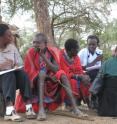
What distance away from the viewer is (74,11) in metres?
17.4

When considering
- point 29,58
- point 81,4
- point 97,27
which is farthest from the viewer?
point 97,27

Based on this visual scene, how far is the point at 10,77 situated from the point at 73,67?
1433 mm

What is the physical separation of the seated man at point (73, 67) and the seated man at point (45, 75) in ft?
1.23

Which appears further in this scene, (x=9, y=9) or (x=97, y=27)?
(x=97, y=27)

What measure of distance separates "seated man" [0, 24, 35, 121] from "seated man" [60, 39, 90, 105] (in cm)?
100

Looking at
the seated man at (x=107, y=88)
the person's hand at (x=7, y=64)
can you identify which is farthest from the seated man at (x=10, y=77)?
the seated man at (x=107, y=88)

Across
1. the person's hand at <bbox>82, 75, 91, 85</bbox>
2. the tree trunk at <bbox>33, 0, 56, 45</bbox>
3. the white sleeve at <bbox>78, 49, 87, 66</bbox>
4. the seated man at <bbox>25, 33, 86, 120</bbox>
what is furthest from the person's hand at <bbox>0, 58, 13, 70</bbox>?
the tree trunk at <bbox>33, 0, 56, 45</bbox>

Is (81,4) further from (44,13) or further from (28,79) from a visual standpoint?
(28,79)

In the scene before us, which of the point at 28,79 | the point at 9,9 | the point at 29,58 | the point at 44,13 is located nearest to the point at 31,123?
the point at 28,79

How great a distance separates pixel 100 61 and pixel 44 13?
10.5ft

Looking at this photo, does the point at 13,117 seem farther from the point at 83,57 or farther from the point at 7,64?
the point at 83,57

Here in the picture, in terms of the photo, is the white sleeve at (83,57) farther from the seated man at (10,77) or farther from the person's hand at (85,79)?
the seated man at (10,77)

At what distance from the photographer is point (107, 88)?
6742 millimetres

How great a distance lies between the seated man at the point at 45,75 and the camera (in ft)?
20.6
